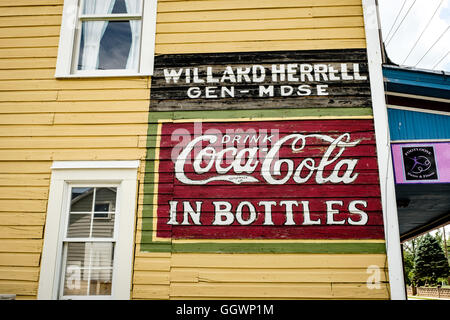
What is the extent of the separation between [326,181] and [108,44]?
12.8 ft

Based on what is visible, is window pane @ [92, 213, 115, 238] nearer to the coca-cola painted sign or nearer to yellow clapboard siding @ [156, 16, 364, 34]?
the coca-cola painted sign

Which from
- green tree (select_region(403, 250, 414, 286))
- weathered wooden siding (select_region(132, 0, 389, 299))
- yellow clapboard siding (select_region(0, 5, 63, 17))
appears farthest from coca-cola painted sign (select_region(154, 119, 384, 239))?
green tree (select_region(403, 250, 414, 286))

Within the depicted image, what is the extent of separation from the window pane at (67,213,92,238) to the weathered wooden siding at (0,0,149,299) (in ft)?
1.20

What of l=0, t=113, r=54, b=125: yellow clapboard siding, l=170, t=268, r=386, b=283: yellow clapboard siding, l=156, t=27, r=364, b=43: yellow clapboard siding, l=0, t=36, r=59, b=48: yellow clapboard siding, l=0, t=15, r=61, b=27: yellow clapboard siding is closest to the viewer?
l=170, t=268, r=386, b=283: yellow clapboard siding

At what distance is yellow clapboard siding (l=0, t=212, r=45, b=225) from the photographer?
16.2 feet

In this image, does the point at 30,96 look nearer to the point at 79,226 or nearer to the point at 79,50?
the point at 79,50

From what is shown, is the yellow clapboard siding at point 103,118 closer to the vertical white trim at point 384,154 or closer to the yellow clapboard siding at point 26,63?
the yellow clapboard siding at point 26,63

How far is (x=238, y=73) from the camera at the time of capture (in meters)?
5.36

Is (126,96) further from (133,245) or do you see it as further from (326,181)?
(326,181)

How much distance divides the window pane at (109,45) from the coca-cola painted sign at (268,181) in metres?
1.30

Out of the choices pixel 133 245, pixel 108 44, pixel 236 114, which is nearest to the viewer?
pixel 133 245

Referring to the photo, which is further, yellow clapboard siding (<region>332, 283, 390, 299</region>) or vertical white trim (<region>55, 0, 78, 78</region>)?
vertical white trim (<region>55, 0, 78, 78</region>)
